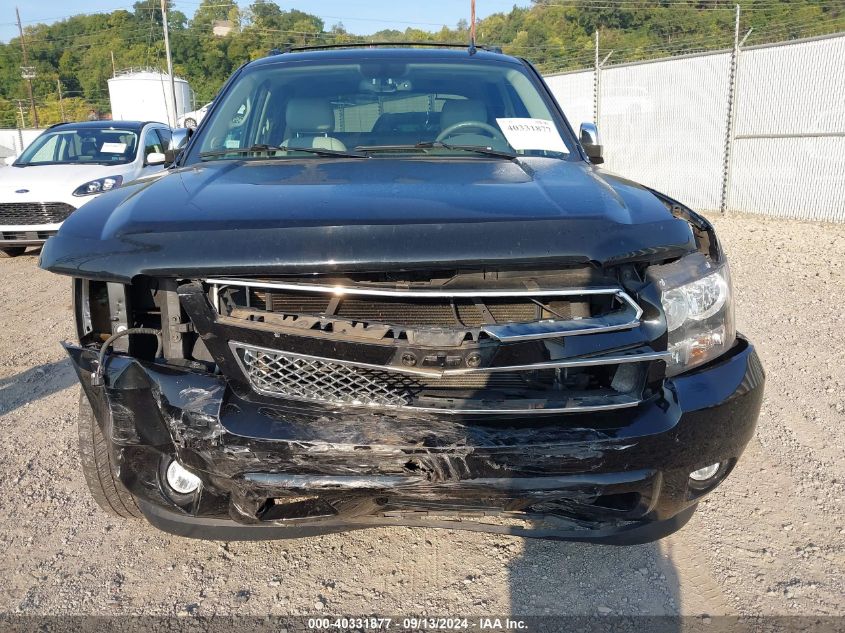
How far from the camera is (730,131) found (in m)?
11.5

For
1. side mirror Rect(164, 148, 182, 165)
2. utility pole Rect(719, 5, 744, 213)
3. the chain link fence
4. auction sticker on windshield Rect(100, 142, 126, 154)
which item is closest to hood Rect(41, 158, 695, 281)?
side mirror Rect(164, 148, 182, 165)

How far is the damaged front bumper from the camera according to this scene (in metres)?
1.92

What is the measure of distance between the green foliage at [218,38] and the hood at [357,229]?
38040mm

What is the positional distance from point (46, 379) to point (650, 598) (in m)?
3.67

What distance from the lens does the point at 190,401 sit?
196 centimetres

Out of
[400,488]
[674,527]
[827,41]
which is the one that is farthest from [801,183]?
[400,488]

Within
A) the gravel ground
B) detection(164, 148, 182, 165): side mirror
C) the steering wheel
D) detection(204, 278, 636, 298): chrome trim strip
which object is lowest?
the gravel ground

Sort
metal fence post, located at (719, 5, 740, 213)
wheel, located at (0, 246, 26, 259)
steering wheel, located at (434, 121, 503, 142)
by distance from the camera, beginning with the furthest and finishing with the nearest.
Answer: metal fence post, located at (719, 5, 740, 213), wheel, located at (0, 246, 26, 259), steering wheel, located at (434, 121, 503, 142)

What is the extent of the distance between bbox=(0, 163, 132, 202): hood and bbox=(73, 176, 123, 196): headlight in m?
0.05

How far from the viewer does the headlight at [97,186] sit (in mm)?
7910

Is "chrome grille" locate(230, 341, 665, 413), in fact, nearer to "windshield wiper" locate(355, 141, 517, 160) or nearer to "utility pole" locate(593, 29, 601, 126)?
"windshield wiper" locate(355, 141, 517, 160)

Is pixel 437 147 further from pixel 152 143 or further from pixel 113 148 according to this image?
pixel 152 143

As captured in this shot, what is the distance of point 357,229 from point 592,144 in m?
2.00

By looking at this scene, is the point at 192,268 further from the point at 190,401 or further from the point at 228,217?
the point at 190,401
